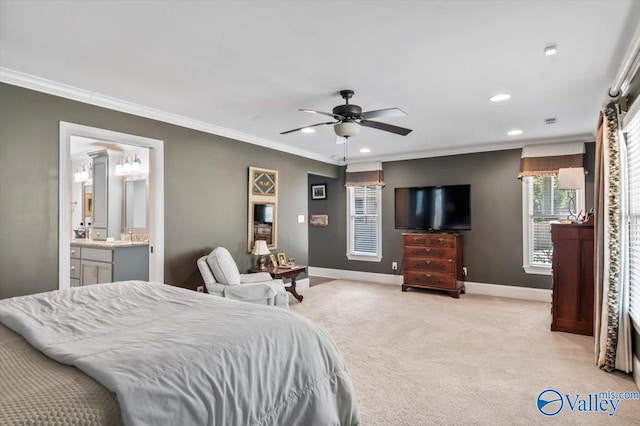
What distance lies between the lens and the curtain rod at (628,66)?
89.4 inches

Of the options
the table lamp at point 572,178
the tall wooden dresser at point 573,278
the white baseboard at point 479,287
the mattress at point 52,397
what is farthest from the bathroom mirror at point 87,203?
the table lamp at point 572,178

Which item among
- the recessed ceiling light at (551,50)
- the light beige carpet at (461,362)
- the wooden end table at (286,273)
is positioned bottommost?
the light beige carpet at (461,362)

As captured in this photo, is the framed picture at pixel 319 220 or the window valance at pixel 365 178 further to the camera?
the framed picture at pixel 319 220

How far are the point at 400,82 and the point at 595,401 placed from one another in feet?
9.21

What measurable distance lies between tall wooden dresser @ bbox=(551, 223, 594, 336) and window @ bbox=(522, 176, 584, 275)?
1651 millimetres

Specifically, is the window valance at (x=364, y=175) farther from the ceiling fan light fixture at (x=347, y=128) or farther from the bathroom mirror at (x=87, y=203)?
the bathroom mirror at (x=87, y=203)

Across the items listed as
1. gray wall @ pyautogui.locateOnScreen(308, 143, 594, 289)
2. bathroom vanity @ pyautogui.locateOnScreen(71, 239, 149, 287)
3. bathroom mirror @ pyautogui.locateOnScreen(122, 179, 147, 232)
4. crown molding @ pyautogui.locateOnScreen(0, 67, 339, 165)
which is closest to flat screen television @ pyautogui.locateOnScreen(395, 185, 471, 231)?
gray wall @ pyautogui.locateOnScreen(308, 143, 594, 289)

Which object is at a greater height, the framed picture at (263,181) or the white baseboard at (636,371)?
the framed picture at (263,181)

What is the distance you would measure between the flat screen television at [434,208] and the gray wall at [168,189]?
1.68m

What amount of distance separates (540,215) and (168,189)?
210 inches

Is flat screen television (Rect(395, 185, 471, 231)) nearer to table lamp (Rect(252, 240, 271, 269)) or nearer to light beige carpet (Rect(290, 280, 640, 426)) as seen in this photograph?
light beige carpet (Rect(290, 280, 640, 426))

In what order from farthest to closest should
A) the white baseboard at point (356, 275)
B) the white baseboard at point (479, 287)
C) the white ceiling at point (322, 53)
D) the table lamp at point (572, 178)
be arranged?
1. the white baseboard at point (356, 275)
2. the white baseboard at point (479, 287)
3. the table lamp at point (572, 178)
4. the white ceiling at point (322, 53)

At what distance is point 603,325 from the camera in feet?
9.73

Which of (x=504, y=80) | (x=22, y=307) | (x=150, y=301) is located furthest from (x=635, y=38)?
(x=22, y=307)
